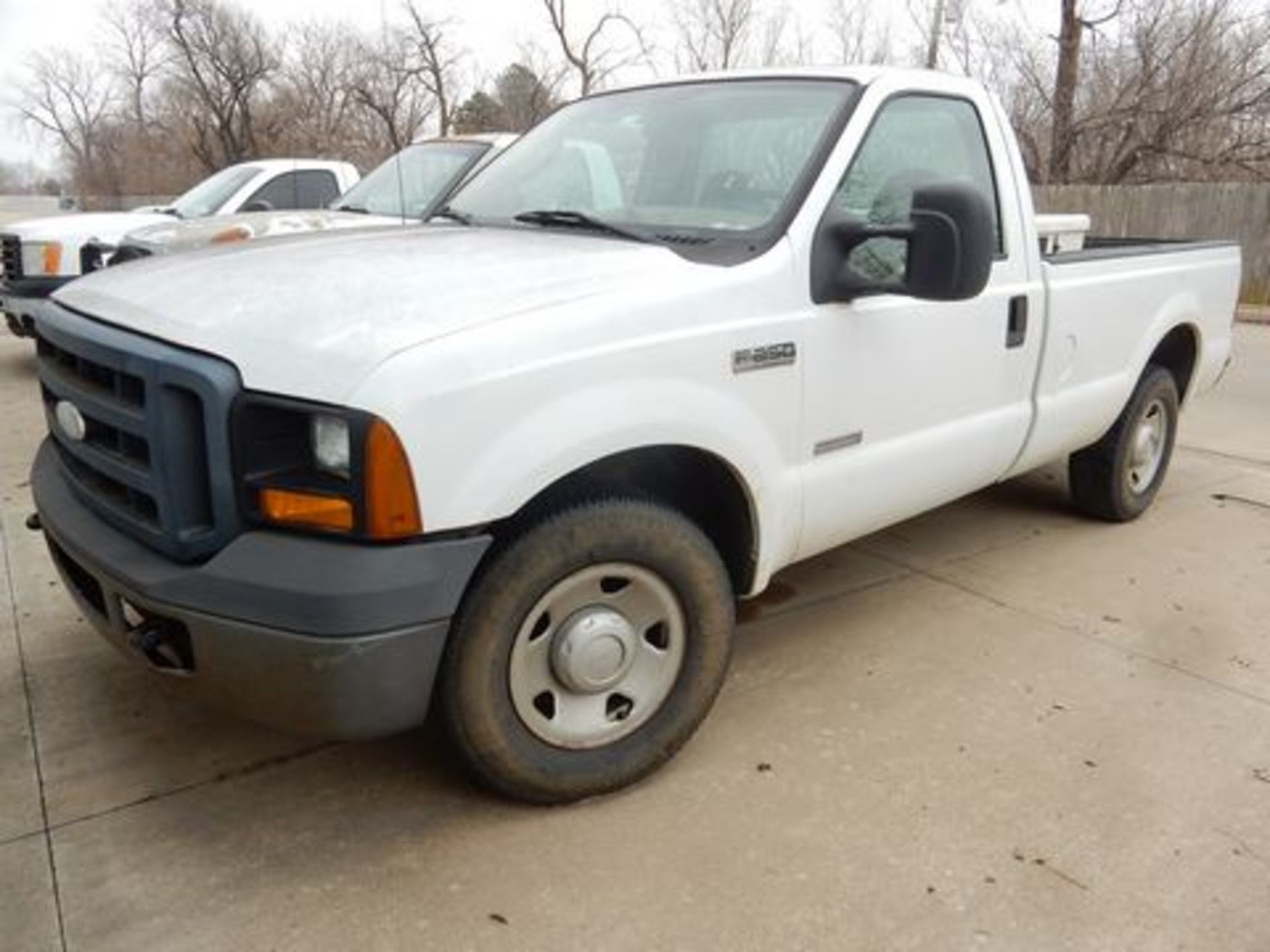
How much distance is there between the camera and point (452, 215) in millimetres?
3760

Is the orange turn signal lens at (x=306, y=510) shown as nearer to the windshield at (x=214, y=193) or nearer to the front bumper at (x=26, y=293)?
the front bumper at (x=26, y=293)

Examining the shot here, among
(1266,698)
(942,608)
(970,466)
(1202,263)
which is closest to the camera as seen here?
(1266,698)

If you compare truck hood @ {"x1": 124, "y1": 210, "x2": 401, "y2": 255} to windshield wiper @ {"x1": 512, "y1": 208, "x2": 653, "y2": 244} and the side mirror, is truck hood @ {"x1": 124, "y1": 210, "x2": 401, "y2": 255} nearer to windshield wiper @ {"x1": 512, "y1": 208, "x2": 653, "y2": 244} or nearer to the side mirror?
windshield wiper @ {"x1": 512, "y1": 208, "x2": 653, "y2": 244}

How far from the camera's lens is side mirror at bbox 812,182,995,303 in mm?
2730

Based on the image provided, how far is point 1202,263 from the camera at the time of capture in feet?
16.6

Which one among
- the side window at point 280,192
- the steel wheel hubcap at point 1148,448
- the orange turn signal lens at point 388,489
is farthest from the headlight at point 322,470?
the side window at point 280,192

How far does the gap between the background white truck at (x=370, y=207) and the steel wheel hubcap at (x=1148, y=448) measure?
4.02 metres

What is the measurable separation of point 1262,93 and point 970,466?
19.1 m

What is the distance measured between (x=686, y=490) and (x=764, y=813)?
904 mm

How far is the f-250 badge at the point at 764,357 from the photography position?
2.75 meters

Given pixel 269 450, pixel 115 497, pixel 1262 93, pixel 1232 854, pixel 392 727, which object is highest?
pixel 1262 93

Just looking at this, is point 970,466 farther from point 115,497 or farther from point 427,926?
point 115,497

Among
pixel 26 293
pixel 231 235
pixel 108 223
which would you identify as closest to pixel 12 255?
pixel 26 293

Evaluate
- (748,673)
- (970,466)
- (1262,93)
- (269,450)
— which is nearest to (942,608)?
(970,466)
